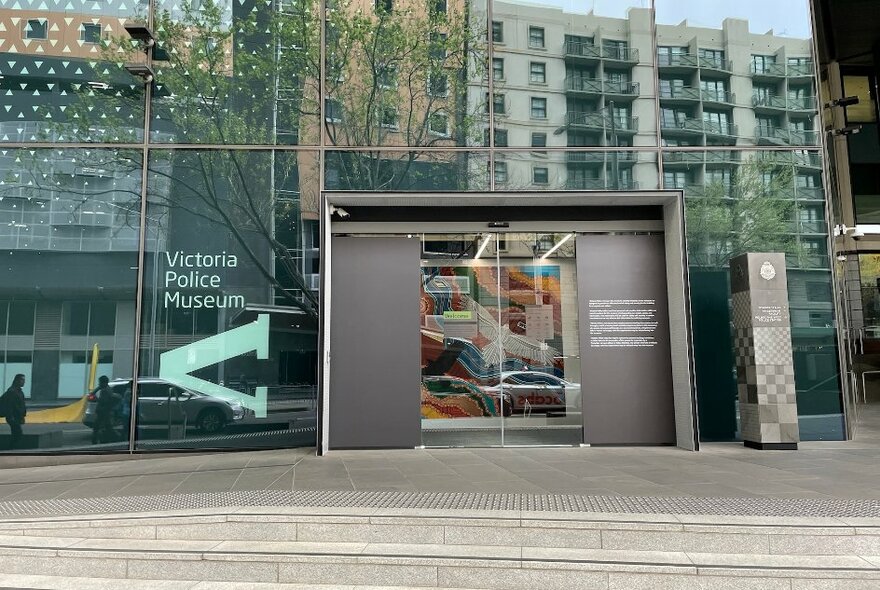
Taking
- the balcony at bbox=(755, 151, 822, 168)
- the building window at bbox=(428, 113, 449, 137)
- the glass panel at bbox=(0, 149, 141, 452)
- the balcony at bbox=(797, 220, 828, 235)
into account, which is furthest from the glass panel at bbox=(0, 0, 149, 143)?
the balcony at bbox=(797, 220, 828, 235)

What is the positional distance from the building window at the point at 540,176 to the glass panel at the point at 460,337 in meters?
1.04

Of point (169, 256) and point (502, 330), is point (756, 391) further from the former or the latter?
point (169, 256)

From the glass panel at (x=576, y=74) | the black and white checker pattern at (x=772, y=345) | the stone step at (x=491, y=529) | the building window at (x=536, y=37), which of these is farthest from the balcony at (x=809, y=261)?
the stone step at (x=491, y=529)

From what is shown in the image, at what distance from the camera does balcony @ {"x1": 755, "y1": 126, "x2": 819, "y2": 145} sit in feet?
28.3

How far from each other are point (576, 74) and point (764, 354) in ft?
14.3

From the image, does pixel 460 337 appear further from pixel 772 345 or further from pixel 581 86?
pixel 772 345

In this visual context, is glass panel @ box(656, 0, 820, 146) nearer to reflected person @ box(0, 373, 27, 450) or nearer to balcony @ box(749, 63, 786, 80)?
balcony @ box(749, 63, 786, 80)

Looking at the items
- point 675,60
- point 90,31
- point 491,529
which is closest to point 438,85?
point 675,60

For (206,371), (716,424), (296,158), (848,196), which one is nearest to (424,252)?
(296,158)

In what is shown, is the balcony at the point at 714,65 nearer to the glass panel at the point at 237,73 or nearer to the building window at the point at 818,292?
the building window at the point at 818,292

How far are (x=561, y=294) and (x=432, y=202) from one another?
2205 mm

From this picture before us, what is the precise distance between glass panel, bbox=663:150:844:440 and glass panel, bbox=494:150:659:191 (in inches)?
15.5

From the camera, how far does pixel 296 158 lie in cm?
836

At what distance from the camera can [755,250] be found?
839 cm
